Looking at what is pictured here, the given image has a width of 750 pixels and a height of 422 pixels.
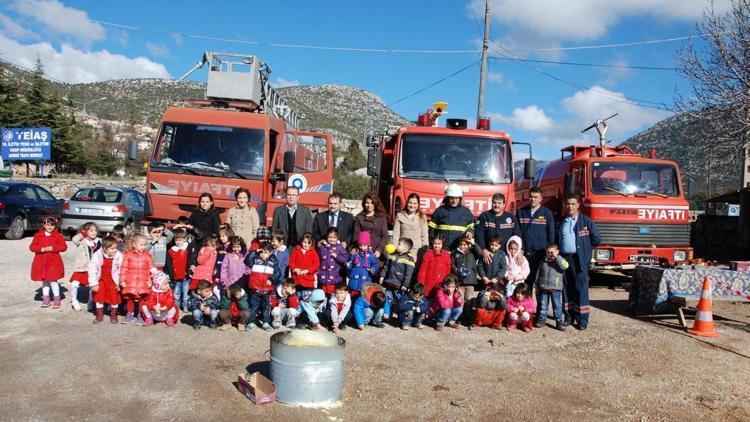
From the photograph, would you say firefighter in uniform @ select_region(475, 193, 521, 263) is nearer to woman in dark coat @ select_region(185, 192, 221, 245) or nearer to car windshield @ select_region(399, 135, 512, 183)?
car windshield @ select_region(399, 135, 512, 183)

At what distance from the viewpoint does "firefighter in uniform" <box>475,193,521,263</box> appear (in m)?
8.44

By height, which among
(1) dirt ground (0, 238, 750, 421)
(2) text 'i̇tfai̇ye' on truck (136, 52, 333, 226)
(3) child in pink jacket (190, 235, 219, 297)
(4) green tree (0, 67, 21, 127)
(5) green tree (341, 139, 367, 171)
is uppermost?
(4) green tree (0, 67, 21, 127)

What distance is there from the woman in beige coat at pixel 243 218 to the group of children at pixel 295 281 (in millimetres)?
219

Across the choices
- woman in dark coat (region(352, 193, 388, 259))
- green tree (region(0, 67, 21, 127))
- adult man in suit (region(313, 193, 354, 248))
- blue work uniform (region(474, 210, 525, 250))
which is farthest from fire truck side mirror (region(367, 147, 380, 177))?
green tree (region(0, 67, 21, 127))

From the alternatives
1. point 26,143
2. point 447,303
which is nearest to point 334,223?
point 447,303

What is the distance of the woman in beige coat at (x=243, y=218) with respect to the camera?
331 inches

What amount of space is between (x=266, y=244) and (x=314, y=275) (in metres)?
0.74

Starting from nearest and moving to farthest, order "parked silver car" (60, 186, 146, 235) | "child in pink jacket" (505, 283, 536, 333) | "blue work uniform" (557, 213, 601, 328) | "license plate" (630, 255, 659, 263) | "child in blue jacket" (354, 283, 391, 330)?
"child in blue jacket" (354, 283, 391, 330) → "child in pink jacket" (505, 283, 536, 333) → "blue work uniform" (557, 213, 601, 328) → "license plate" (630, 255, 659, 263) → "parked silver car" (60, 186, 146, 235)

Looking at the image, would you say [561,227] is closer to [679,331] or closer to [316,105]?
[679,331]

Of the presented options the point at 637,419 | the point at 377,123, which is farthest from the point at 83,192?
the point at 377,123

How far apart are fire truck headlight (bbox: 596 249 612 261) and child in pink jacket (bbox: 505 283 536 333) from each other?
14.2ft

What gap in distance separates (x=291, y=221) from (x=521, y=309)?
3.38m

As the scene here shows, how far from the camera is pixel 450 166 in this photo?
10.2 metres

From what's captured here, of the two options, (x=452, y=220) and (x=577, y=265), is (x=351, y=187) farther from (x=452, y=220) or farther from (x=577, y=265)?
(x=577, y=265)
